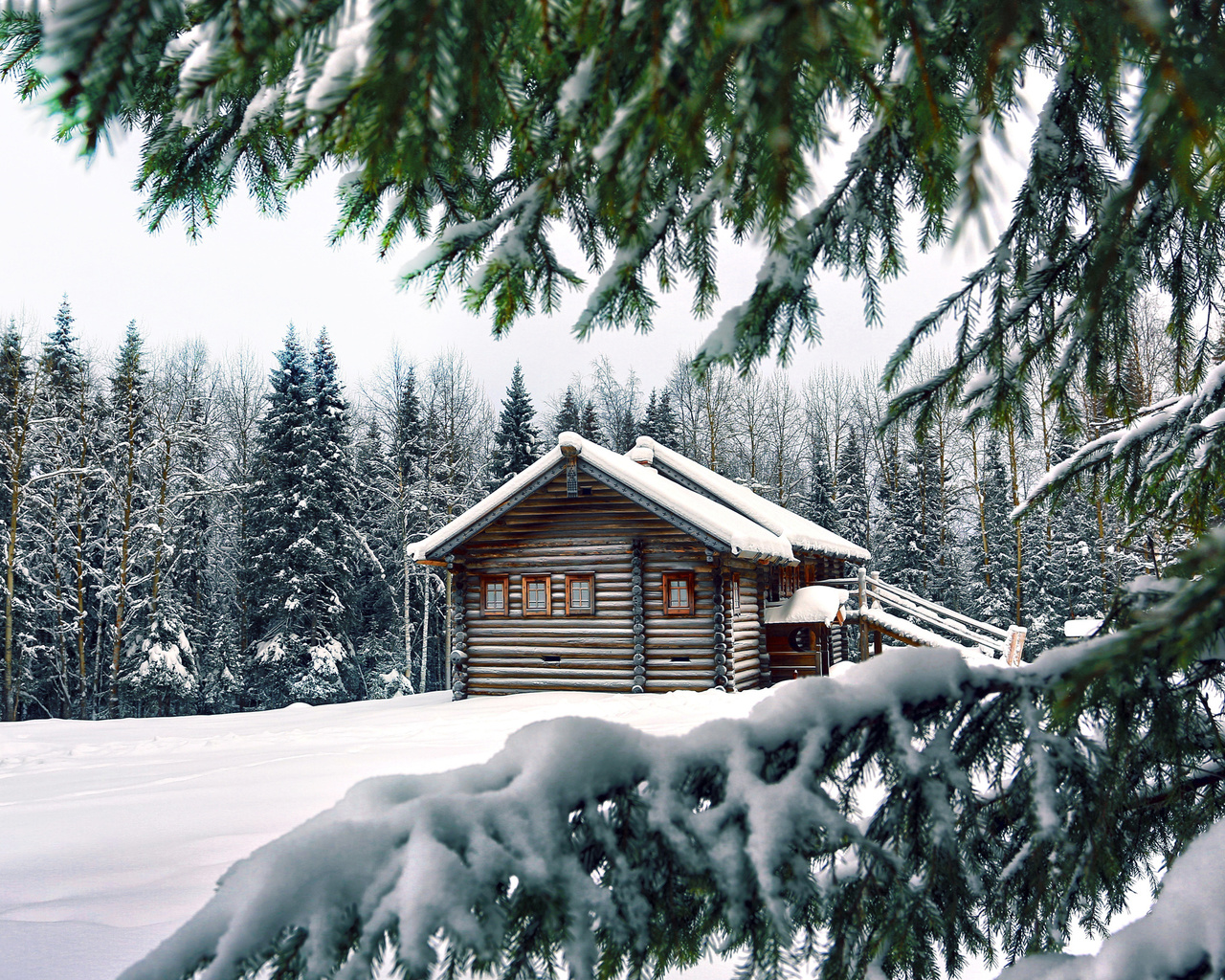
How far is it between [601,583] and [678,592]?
5.57ft

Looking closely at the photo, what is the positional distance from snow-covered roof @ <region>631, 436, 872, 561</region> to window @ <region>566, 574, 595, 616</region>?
213 inches

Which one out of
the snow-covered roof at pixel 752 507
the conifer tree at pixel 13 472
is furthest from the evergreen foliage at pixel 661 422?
the conifer tree at pixel 13 472

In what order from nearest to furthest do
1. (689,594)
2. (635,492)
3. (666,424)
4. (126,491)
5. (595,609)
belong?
(635,492)
(689,594)
(595,609)
(126,491)
(666,424)

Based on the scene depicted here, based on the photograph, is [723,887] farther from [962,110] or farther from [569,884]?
[962,110]

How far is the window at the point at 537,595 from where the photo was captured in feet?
Result: 53.5

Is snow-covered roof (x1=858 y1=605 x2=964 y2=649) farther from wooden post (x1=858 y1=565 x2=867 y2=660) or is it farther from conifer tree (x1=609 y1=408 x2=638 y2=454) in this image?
conifer tree (x1=609 y1=408 x2=638 y2=454)

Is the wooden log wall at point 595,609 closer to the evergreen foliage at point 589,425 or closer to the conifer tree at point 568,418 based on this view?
the evergreen foliage at point 589,425

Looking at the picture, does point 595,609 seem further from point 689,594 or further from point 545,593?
point 689,594

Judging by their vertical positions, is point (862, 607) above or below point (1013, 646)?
above

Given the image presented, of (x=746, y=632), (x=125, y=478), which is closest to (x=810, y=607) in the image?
(x=746, y=632)

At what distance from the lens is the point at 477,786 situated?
1.34 meters

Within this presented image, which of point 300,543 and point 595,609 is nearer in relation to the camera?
point 595,609

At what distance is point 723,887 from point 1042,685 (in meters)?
0.80

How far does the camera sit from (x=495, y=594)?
1667 cm
